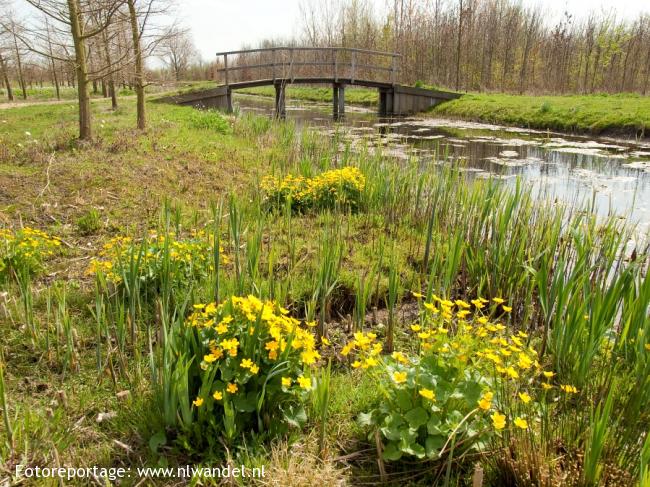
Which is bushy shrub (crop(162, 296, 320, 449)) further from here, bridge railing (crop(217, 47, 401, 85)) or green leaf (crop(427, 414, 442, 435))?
bridge railing (crop(217, 47, 401, 85))

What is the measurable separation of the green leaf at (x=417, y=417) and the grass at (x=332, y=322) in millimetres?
181

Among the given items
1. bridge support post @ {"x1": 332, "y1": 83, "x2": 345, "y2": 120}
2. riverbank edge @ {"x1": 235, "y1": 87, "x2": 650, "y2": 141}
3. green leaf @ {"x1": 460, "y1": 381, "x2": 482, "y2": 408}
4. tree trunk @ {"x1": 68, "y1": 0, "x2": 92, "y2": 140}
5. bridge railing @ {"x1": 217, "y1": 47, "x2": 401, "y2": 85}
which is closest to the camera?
green leaf @ {"x1": 460, "y1": 381, "x2": 482, "y2": 408}

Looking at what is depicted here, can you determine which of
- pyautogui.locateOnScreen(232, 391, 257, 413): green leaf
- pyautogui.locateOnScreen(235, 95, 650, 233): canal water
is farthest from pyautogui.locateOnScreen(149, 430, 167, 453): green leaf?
pyautogui.locateOnScreen(235, 95, 650, 233): canal water

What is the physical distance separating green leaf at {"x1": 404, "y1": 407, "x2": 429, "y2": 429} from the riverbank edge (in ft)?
33.9

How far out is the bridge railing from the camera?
17.7 m

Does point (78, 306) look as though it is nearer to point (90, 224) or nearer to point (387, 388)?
point (90, 224)

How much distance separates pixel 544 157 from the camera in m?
10.2

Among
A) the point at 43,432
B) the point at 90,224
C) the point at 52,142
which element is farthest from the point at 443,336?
the point at 52,142

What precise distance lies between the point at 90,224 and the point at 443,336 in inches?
148

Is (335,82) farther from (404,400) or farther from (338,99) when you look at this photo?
(404,400)

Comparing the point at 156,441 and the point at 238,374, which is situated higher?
the point at 238,374

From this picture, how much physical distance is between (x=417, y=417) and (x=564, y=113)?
50.3 feet

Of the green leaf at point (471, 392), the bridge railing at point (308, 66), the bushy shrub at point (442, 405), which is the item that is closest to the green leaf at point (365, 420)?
the bushy shrub at point (442, 405)

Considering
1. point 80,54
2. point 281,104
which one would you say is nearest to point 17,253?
point 80,54
